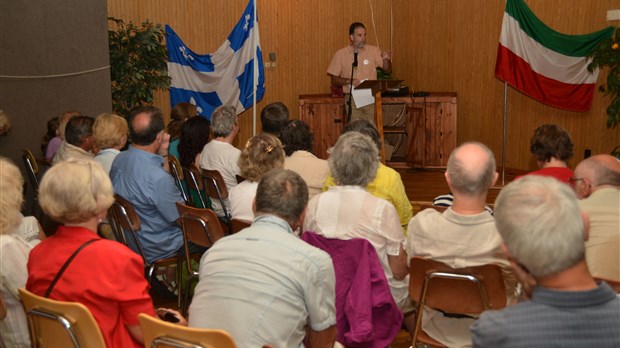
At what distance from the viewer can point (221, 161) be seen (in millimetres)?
5195

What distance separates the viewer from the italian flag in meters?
7.75

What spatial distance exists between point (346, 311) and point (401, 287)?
47cm

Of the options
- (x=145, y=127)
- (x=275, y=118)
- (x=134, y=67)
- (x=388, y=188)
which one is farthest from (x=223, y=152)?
(x=134, y=67)

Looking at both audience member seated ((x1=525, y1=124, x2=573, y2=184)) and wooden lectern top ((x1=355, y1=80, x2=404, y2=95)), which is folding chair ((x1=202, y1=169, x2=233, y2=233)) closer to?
audience member seated ((x1=525, y1=124, x2=573, y2=184))

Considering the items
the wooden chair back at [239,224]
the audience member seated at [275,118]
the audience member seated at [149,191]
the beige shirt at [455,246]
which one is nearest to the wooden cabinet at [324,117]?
the audience member seated at [275,118]

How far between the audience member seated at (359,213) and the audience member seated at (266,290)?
807 millimetres

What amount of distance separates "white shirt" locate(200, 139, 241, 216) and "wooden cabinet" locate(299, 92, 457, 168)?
4362 millimetres

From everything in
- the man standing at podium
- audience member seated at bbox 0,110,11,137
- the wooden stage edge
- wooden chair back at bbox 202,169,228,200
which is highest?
the man standing at podium

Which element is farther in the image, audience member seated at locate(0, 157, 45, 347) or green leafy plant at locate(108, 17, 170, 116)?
green leafy plant at locate(108, 17, 170, 116)

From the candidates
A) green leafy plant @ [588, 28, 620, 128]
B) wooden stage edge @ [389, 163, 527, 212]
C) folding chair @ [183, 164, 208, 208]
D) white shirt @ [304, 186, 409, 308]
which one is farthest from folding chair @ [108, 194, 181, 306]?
green leafy plant @ [588, 28, 620, 128]

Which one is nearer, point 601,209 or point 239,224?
point 601,209

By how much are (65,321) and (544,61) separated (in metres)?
7.01

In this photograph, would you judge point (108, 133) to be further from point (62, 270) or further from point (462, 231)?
point (462, 231)

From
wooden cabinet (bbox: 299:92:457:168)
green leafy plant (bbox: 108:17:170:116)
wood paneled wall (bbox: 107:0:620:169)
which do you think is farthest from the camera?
wooden cabinet (bbox: 299:92:457:168)
